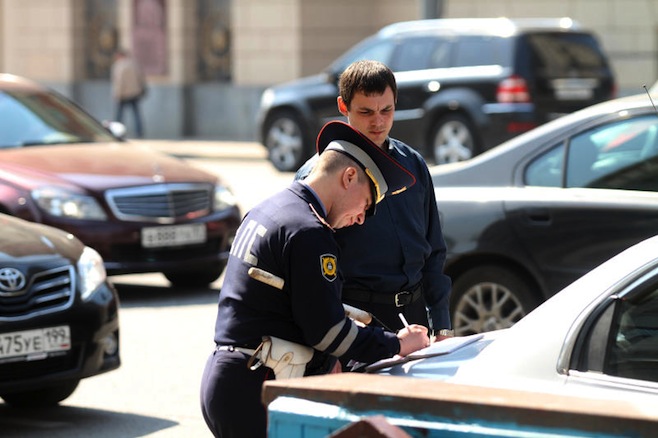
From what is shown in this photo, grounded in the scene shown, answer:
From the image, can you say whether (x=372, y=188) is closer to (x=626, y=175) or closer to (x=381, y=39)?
(x=626, y=175)

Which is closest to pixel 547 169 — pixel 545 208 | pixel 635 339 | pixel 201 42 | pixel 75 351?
pixel 545 208

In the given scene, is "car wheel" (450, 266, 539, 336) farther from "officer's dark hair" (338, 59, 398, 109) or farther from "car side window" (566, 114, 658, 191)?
"officer's dark hair" (338, 59, 398, 109)

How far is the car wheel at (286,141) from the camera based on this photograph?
2012cm

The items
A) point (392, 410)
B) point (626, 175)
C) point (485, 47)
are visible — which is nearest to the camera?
point (392, 410)

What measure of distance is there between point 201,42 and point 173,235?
1926 cm

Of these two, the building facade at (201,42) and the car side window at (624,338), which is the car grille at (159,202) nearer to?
the car side window at (624,338)

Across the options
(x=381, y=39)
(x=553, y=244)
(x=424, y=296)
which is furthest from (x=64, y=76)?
(x=424, y=296)

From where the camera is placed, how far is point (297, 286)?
13.0 ft

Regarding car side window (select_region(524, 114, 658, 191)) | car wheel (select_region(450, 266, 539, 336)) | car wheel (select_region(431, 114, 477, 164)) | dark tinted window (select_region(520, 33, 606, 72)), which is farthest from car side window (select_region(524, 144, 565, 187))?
dark tinted window (select_region(520, 33, 606, 72))

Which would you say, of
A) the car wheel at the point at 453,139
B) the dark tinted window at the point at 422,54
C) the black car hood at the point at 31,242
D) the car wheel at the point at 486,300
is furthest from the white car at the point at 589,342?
the dark tinted window at the point at 422,54

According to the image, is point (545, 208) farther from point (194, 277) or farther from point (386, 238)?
point (194, 277)

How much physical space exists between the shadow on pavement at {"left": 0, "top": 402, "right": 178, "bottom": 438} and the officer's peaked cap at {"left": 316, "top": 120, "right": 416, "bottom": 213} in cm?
304

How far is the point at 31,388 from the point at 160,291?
14.7 feet

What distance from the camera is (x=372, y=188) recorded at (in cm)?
401
